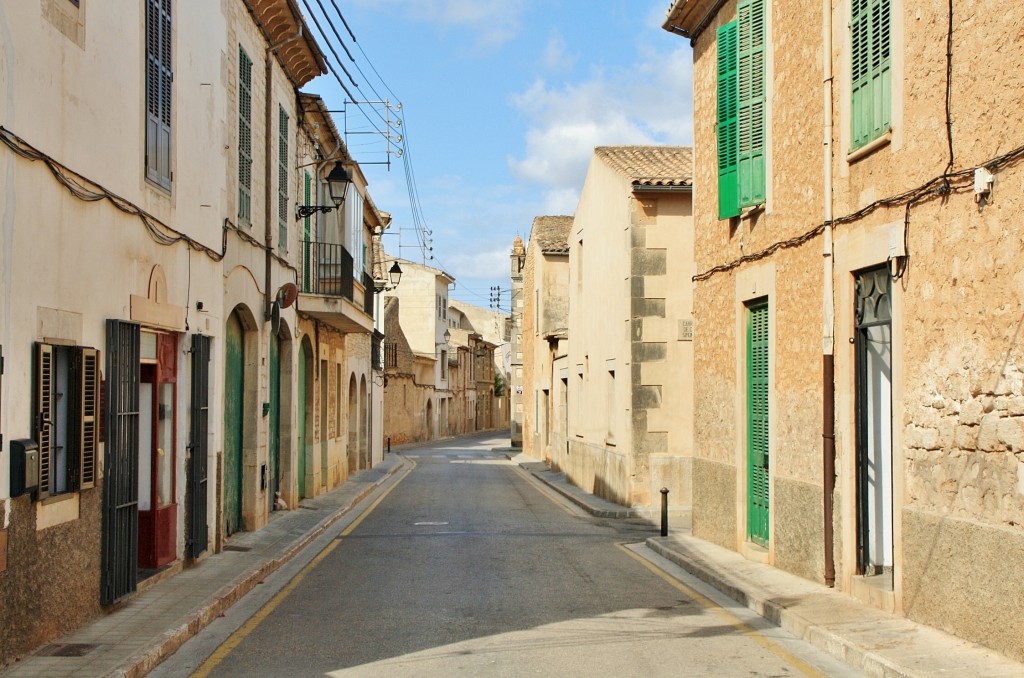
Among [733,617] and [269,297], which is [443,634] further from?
[269,297]

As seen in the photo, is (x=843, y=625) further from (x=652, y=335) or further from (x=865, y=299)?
(x=652, y=335)

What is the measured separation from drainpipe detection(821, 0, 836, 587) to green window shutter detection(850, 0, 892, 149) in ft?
1.54

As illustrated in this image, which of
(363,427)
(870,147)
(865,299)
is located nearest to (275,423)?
(865,299)

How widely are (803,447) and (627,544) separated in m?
5.17

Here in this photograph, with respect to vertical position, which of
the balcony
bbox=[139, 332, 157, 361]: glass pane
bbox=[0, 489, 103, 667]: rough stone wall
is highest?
the balcony

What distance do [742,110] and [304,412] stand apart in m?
12.8

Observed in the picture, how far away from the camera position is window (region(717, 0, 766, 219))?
44.0 feet

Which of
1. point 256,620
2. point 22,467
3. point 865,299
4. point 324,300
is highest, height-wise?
point 324,300

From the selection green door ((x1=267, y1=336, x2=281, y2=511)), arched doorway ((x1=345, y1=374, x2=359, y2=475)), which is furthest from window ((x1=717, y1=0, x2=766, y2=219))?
arched doorway ((x1=345, y1=374, x2=359, y2=475))

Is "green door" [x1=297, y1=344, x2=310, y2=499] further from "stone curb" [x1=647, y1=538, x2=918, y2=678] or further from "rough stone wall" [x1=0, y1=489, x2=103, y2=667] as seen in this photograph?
"rough stone wall" [x1=0, y1=489, x2=103, y2=667]

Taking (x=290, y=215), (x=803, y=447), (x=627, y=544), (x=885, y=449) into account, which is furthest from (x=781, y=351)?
(x=290, y=215)

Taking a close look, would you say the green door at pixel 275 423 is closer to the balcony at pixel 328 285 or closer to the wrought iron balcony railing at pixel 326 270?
the balcony at pixel 328 285

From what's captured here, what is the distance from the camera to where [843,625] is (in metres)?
9.10

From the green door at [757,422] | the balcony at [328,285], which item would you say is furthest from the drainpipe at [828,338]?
the balcony at [328,285]
